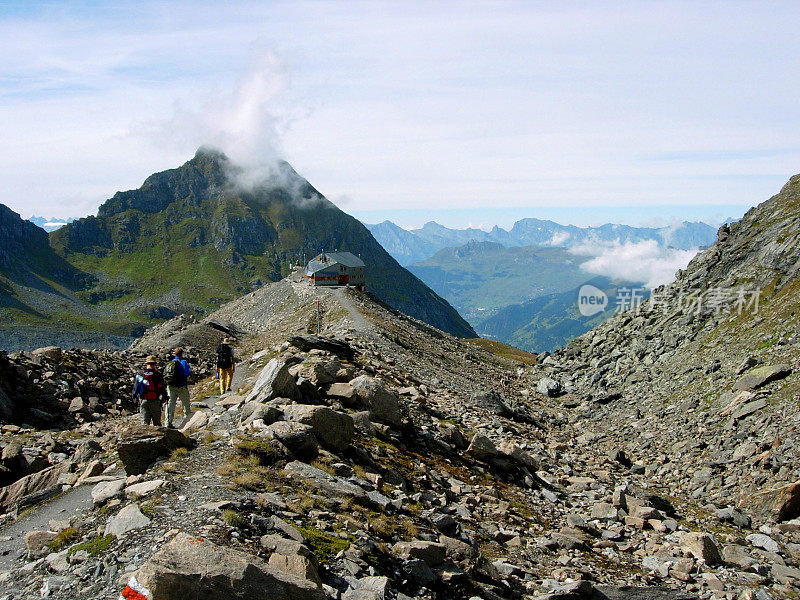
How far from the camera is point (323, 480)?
561 inches

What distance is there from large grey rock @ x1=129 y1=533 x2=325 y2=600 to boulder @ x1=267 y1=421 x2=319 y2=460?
6.14 m

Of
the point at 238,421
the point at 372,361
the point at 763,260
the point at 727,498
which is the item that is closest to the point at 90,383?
the point at 372,361

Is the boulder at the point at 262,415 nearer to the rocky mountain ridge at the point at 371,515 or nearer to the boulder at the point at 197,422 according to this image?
the rocky mountain ridge at the point at 371,515

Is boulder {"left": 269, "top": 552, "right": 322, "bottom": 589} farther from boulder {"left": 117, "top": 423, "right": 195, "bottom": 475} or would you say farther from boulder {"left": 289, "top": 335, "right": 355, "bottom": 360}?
boulder {"left": 289, "top": 335, "right": 355, "bottom": 360}

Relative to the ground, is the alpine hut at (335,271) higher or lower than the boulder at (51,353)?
higher

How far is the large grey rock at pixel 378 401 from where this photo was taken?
21.9m

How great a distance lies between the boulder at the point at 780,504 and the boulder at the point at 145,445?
22.3 m

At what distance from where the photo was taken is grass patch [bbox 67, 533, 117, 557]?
32.7 ft

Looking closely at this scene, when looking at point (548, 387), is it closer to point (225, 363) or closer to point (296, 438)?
point (225, 363)

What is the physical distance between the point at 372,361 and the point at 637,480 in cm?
1706

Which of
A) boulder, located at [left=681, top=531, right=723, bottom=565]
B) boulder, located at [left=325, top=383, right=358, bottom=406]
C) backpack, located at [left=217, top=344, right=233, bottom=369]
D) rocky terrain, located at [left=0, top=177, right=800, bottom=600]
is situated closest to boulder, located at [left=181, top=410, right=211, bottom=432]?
rocky terrain, located at [left=0, top=177, right=800, bottom=600]

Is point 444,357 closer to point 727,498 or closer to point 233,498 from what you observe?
point 727,498

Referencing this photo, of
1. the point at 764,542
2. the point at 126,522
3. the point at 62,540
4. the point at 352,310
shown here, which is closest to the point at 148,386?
the point at 62,540

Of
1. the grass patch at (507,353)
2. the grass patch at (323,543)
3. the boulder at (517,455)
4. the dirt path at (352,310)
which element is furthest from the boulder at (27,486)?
the grass patch at (507,353)
